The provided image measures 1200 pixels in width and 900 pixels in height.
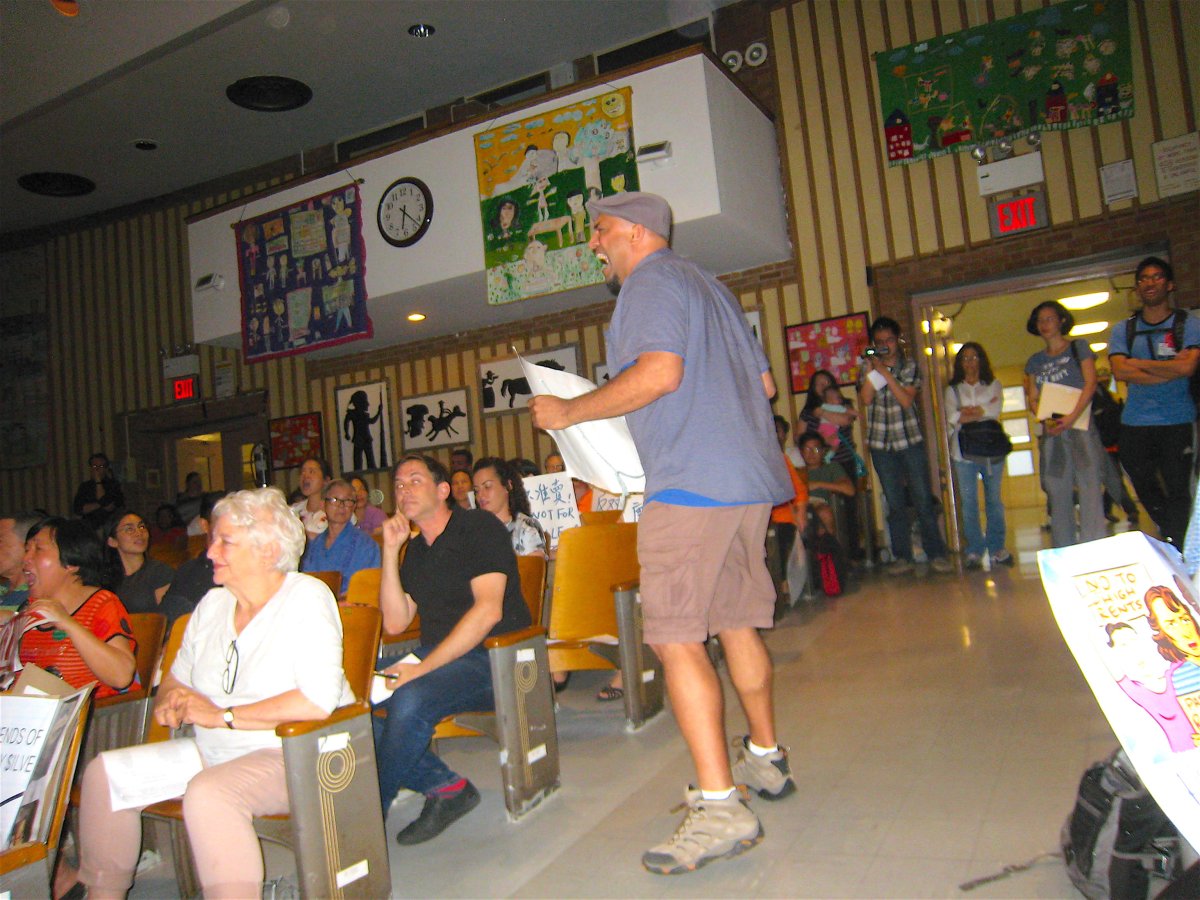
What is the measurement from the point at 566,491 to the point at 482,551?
7.72ft

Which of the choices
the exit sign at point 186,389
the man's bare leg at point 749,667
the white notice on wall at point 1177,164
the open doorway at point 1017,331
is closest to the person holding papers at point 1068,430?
the open doorway at point 1017,331

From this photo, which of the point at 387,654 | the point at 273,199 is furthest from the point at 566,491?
the point at 273,199

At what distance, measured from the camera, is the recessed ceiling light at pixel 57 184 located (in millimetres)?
9891

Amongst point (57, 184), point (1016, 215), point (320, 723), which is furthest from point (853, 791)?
point (57, 184)

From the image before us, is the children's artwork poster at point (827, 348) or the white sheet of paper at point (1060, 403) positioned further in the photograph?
the children's artwork poster at point (827, 348)

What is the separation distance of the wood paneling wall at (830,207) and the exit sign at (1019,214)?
0.08 m

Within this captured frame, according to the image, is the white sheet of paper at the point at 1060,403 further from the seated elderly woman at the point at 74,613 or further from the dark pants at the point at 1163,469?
the seated elderly woman at the point at 74,613

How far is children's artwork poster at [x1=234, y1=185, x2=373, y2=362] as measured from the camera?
7793mm

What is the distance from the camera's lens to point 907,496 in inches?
255

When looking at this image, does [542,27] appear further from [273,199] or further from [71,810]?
[71,810]

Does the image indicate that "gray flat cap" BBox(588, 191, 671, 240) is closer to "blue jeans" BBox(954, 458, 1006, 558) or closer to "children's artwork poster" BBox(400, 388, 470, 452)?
"blue jeans" BBox(954, 458, 1006, 558)

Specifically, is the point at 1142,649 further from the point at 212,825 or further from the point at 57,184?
the point at 57,184

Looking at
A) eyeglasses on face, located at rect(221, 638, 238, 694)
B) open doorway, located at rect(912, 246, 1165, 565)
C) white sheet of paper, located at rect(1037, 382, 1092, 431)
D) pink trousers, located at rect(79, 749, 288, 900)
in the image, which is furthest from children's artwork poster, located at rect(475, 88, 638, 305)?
pink trousers, located at rect(79, 749, 288, 900)

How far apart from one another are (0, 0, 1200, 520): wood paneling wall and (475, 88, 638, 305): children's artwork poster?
1.67 metres
